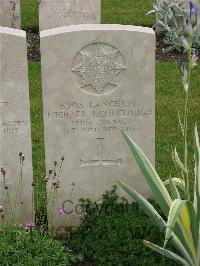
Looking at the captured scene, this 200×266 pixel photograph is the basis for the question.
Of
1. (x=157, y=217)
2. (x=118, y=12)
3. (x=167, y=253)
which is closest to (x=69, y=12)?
(x=118, y=12)

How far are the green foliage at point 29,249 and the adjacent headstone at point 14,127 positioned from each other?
0.38 metres

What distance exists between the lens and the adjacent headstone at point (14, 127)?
496cm

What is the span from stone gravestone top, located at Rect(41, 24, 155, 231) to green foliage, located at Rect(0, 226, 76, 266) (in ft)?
1.81

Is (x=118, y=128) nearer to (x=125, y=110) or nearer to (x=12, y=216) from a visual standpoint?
Result: (x=125, y=110)

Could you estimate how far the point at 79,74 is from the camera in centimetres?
505

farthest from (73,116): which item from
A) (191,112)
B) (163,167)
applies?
(191,112)

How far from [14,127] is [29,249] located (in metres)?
0.91

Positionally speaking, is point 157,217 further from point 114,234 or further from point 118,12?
point 118,12

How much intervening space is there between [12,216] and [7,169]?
1.17 ft

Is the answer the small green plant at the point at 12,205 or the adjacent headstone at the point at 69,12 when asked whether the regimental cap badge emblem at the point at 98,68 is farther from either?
the adjacent headstone at the point at 69,12

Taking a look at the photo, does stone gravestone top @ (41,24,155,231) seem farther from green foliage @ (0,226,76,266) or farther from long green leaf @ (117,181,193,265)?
long green leaf @ (117,181,193,265)

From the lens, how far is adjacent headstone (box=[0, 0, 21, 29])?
10.3 meters

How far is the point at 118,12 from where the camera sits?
499 inches

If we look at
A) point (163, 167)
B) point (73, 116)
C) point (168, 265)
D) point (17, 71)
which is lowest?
point (168, 265)
